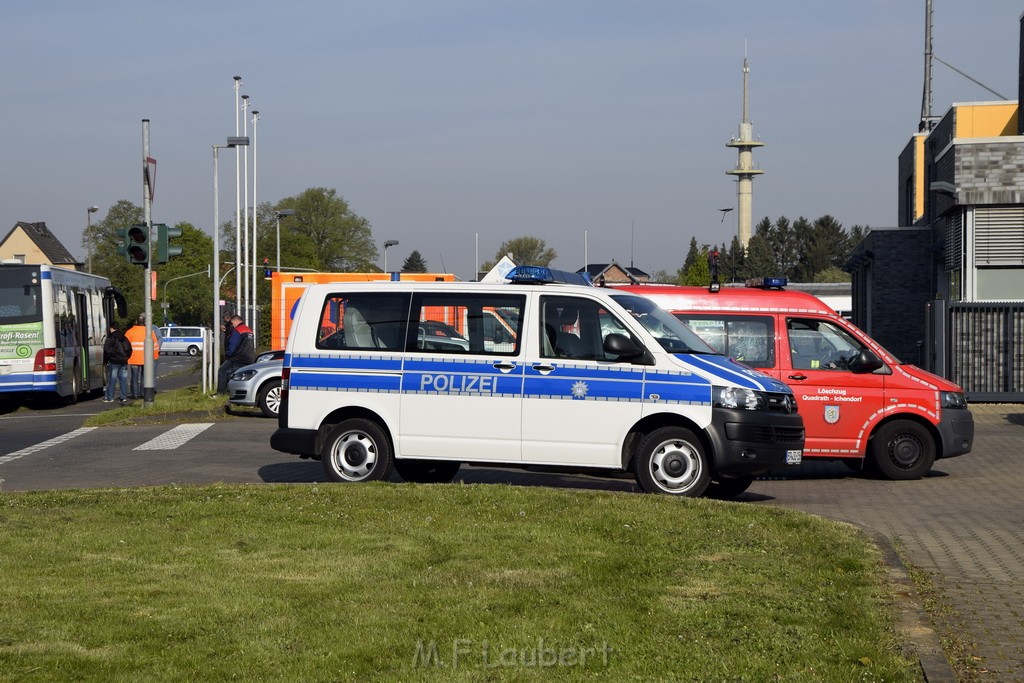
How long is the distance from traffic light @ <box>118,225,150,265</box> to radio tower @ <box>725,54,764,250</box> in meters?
122

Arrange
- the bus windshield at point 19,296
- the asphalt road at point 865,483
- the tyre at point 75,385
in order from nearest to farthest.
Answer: the asphalt road at point 865,483
the bus windshield at point 19,296
the tyre at point 75,385

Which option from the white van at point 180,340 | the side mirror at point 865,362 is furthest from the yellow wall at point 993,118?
the white van at point 180,340

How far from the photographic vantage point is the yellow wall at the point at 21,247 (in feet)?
413

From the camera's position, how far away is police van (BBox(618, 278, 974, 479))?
13.9m

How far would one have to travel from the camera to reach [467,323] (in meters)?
12.1

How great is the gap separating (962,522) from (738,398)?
2.05 m

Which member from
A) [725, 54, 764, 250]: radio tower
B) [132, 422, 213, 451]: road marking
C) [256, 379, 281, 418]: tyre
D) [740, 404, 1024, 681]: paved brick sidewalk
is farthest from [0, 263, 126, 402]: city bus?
[725, 54, 764, 250]: radio tower

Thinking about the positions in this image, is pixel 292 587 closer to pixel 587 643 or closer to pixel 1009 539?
pixel 587 643

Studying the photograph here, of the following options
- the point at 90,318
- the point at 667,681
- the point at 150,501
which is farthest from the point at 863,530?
the point at 90,318

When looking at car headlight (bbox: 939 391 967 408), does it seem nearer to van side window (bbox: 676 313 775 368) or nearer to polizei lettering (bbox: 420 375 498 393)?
van side window (bbox: 676 313 775 368)

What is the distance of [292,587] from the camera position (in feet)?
23.9

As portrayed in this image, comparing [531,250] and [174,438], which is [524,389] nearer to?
[174,438]

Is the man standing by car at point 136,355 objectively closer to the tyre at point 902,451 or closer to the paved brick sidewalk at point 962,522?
the paved brick sidewalk at point 962,522

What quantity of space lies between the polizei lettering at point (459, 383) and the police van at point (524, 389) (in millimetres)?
12
